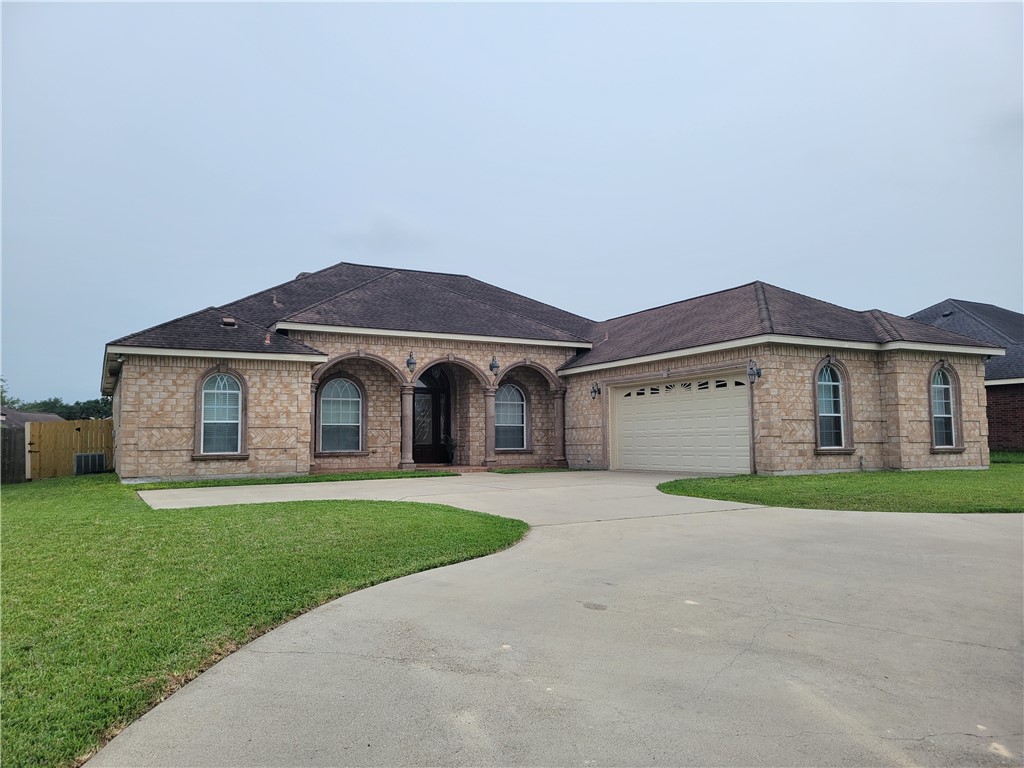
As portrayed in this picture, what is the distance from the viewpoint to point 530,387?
2177cm

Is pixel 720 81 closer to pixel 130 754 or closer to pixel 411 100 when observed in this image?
pixel 411 100

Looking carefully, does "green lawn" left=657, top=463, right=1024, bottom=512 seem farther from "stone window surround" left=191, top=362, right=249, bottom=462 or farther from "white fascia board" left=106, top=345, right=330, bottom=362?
"stone window surround" left=191, top=362, right=249, bottom=462

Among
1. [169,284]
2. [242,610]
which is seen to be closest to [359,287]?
[242,610]

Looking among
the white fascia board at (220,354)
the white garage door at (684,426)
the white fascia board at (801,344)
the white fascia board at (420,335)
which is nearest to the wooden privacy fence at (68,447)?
the white fascia board at (220,354)

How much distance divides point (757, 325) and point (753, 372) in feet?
3.68

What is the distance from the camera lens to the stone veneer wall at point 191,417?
15.1m

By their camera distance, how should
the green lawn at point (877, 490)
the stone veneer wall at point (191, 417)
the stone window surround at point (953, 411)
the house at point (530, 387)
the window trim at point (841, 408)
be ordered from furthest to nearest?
the stone window surround at point (953, 411)
the window trim at point (841, 408)
the house at point (530, 387)
the stone veneer wall at point (191, 417)
the green lawn at point (877, 490)

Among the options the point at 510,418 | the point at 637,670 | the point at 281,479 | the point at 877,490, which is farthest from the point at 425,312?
the point at 637,670

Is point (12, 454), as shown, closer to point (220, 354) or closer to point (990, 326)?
point (220, 354)

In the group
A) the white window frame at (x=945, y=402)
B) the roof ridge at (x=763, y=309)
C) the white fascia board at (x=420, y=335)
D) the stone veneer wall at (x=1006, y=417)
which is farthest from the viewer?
the stone veneer wall at (x=1006, y=417)

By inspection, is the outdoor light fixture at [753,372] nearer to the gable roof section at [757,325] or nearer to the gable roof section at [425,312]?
the gable roof section at [757,325]

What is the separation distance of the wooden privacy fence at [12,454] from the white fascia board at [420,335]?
728 cm

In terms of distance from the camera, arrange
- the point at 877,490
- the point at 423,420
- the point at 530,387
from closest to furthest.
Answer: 1. the point at 877,490
2. the point at 530,387
3. the point at 423,420

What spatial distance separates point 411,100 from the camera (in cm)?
2372
